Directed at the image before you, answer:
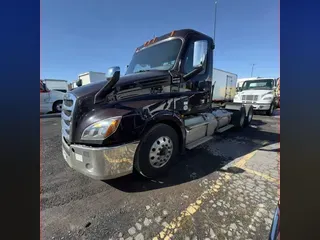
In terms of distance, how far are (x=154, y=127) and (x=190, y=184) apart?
104 cm

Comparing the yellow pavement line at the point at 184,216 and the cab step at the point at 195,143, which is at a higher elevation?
the cab step at the point at 195,143

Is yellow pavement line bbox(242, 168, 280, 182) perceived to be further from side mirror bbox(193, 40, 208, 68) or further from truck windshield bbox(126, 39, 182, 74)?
truck windshield bbox(126, 39, 182, 74)

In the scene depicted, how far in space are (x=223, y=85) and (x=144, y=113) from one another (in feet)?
42.0

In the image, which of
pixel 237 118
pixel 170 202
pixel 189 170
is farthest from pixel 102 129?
pixel 237 118

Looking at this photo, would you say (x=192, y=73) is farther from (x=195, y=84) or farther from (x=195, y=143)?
(x=195, y=143)

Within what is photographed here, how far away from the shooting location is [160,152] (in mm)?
2689

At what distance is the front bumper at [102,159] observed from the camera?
205 centimetres

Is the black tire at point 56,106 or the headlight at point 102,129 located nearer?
the headlight at point 102,129

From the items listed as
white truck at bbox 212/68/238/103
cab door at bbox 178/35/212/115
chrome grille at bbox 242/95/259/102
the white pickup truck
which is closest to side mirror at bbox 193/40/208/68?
cab door at bbox 178/35/212/115

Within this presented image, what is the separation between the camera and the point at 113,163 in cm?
214

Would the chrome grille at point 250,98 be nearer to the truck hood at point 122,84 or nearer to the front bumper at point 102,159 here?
the truck hood at point 122,84

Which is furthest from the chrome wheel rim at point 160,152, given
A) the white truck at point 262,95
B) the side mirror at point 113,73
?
the white truck at point 262,95
